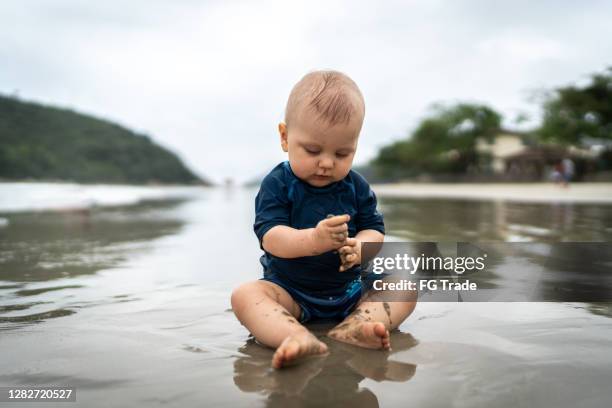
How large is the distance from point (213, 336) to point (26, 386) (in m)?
0.67

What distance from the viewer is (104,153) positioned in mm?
87438

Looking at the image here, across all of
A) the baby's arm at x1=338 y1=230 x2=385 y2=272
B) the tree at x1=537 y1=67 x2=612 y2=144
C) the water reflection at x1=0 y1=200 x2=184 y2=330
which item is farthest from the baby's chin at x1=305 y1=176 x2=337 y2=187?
the tree at x1=537 y1=67 x2=612 y2=144

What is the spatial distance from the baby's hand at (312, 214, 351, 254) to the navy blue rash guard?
11.3 inches

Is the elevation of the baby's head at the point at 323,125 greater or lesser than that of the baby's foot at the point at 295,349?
greater

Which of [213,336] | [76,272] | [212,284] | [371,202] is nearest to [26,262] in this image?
[76,272]

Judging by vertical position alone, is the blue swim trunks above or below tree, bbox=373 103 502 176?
below

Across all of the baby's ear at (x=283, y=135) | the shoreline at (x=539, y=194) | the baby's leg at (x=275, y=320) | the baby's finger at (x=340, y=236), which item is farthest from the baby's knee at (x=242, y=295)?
the shoreline at (x=539, y=194)

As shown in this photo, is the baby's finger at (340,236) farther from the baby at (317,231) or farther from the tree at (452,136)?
the tree at (452,136)

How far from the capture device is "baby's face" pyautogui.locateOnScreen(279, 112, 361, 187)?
1.88 m

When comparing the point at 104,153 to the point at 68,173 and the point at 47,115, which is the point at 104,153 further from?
the point at 68,173

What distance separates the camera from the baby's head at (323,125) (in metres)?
1.87

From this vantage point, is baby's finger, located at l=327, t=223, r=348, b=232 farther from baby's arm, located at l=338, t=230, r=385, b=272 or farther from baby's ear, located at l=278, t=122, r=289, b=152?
baby's ear, located at l=278, t=122, r=289, b=152

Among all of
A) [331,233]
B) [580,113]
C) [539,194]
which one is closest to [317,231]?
[331,233]

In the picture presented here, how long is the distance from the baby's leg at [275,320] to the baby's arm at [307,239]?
0.17 meters
